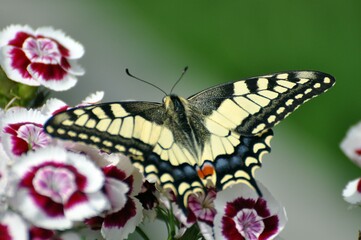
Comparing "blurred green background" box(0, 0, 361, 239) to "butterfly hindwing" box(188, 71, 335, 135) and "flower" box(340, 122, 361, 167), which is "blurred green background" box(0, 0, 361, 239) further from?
"butterfly hindwing" box(188, 71, 335, 135)

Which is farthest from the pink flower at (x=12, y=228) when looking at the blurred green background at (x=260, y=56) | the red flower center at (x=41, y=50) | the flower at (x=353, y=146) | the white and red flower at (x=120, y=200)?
the blurred green background at (x=260, y=56)

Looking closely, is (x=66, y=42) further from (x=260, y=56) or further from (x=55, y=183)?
(x=260, y=56)

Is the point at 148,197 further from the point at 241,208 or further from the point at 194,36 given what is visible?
the point at 194,36

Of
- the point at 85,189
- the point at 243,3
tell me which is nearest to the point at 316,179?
the point at 243,3

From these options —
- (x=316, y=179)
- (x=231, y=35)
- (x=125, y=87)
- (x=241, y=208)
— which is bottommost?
(x=241, y=208)

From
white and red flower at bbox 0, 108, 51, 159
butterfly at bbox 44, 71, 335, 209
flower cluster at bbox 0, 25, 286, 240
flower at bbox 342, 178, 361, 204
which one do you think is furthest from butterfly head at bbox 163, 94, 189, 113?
flower at bbox 342, 178, 361, 204

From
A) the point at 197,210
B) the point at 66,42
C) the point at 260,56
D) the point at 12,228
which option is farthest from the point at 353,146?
the point at 260,56

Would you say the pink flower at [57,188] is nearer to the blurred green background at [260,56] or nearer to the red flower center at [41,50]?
the red flower center at [41,50]
